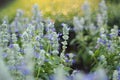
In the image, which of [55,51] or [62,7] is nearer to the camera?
[55,51]

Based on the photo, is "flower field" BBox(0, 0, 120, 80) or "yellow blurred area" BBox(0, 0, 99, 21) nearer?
"flower field" BBox(0, 0, 120, 80)

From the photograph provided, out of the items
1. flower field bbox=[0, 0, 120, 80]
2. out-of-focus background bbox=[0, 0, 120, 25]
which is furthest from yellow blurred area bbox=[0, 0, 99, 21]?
flower field bbox=[0, 0, 120, 80]

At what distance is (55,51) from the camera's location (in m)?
4.15

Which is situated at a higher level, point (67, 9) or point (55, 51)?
point (67, 9)

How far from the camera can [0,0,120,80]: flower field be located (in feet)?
11.2

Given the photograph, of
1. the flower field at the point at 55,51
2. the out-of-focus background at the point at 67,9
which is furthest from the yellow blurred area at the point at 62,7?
the flower field at the point at 55,51

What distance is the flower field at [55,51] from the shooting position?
11.2ft

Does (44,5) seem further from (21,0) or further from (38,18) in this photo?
(38,18)

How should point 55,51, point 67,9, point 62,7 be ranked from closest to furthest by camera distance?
point 55,51
point 67,9
point 62,7

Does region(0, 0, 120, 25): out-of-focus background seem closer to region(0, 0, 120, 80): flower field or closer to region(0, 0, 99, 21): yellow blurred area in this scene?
region(0, 0, 99, 21): yellow blurred area

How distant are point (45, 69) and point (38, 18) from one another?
130cm

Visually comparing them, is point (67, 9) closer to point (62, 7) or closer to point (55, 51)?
point (62, 7)

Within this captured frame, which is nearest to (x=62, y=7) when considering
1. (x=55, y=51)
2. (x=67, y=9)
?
(x=67, y=9)

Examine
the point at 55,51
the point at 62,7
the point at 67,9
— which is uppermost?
the point at 62,7
